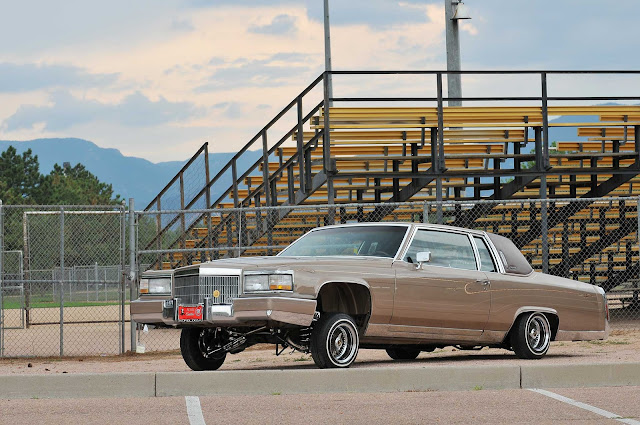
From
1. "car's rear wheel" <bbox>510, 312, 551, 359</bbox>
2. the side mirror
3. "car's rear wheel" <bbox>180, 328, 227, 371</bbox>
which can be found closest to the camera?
the side mirror

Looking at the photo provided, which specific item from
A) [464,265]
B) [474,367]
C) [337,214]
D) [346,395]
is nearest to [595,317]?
[464,265]

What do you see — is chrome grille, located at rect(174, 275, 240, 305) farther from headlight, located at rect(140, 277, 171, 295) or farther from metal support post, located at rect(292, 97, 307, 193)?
metal support post, located at rect(292, 97, 307, 193)

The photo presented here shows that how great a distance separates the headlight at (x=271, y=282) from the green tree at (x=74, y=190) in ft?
268

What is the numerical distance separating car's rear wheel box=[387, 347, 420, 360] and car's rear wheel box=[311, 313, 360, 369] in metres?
2.30

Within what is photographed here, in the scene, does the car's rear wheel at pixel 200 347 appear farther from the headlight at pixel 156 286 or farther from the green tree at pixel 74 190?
the green tree at pixel 74 190

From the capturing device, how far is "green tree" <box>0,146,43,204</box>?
9306cm

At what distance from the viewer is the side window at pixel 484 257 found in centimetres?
1309

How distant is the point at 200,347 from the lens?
12250mm

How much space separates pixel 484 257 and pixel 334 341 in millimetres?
2631

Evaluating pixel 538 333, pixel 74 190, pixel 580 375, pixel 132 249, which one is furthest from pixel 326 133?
pixel 74 190

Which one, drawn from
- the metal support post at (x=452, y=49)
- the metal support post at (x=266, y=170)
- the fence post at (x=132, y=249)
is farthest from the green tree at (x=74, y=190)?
the fence post at (x=132, y=249)

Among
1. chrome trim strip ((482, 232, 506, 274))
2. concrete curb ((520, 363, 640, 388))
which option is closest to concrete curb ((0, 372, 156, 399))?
concrete curb ((520, 363, 640, 388))

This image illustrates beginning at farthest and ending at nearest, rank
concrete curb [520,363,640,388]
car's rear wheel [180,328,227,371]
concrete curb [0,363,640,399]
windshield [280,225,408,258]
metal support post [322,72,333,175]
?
1. metal support post [322,72,333,175]
2. windshield [280,225,408,258]
3. car's rear wheel [180,328,227,371]
4. concrete curb [520,363,640,388]
5. concrete curb [0,363,640,399]

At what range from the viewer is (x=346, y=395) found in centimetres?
1023
